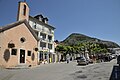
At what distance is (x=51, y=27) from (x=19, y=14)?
2510 cm

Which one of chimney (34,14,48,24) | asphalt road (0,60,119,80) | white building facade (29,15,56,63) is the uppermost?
chimney (34,14,48,24)

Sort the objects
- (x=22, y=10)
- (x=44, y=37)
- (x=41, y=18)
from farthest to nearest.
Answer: (x=41, y=18)
(x=44, y=37)
(x=22, y=10)

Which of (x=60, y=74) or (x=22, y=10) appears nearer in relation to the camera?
(x=60, y=74)

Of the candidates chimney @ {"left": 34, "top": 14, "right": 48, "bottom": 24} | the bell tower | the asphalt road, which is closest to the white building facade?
chimney @ {"left": 34, "top": 14, "right": 48, "bottom": 24}

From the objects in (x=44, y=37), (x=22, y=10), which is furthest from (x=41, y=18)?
(x=22, y=10)

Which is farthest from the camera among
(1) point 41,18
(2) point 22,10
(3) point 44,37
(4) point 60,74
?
(1) point 41,18

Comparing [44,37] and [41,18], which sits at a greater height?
[41,18]

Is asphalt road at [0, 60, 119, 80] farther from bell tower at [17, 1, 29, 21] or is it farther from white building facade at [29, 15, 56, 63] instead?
white building facade at [29, 15, 56, 63]

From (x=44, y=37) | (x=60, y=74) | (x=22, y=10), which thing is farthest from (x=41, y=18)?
(x=60, y=74)

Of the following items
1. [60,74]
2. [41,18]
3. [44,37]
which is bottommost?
[60,74]

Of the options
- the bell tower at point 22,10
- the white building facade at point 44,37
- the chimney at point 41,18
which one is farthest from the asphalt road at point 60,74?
the chimney at point 41,18

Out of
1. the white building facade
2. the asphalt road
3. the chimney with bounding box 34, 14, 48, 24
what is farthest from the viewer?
the chimney with bounding box 34, 14, 48, 24

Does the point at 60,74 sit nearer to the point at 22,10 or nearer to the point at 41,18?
the point at 22,10

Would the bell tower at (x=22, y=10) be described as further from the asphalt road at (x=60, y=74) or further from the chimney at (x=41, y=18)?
the chimney at (x=41, y=18)
